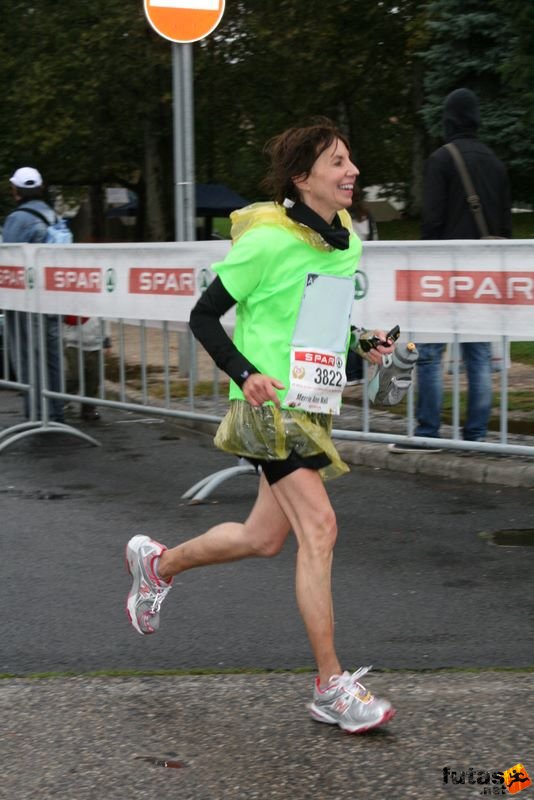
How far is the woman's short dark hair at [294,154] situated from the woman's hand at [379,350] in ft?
1.96

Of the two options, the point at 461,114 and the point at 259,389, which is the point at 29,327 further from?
the point at 259,389

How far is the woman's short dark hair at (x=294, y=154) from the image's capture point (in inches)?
175

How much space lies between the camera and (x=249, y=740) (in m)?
4.09

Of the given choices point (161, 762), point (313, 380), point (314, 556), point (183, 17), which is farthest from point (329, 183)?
point (183, 17)

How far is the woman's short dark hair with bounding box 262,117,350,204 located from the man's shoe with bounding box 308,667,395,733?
150 cm

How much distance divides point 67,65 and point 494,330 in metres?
28.8

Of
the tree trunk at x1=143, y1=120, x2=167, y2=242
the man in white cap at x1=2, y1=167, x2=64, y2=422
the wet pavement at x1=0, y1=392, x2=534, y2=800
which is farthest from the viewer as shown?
the tree trunk at x1=143, y1=120, x2=167, y2=242

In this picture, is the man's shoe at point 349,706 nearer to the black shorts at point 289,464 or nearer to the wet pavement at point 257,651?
the wet pavement at point 257,651

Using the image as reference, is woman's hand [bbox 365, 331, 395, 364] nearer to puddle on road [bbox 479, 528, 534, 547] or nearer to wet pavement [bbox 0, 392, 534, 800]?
A: wet pavement [bbox 0, 392, 534, 800]

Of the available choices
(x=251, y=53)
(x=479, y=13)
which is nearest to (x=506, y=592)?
(x=479, y=13)

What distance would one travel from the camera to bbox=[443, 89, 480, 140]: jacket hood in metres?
8.87

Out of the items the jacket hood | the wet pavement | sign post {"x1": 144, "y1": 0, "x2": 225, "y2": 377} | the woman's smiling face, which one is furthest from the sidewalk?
sign post {"x1": 144, "y1": 0, "x2": 225, "y2": 377}

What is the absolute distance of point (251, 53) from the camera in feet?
121

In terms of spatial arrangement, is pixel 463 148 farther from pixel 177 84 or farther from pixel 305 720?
pixel 305 720
